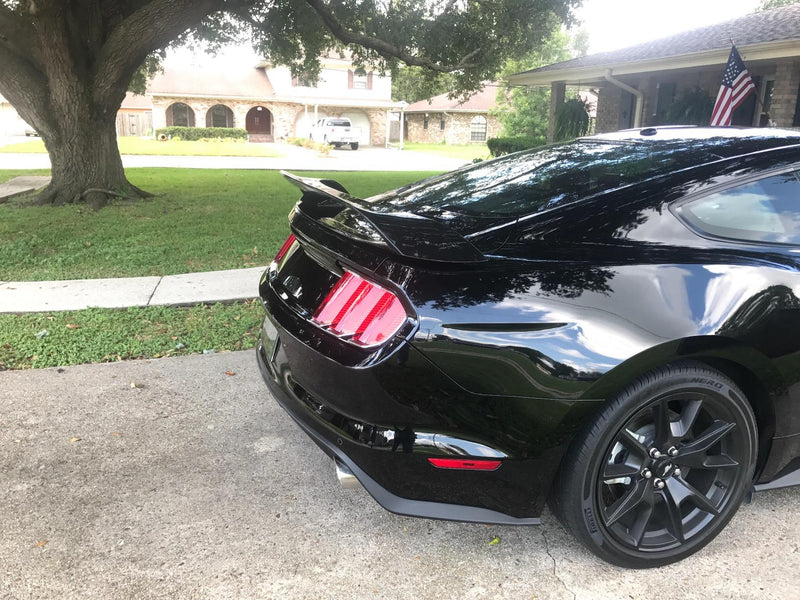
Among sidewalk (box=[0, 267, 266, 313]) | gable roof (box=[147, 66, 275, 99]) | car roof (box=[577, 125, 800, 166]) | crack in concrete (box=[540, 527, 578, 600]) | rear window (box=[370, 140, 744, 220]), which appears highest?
gable roof (box=[147, 66, 275, 99])

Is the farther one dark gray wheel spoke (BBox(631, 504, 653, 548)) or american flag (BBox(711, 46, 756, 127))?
american flag (BBox(711, 46, 756, 127))

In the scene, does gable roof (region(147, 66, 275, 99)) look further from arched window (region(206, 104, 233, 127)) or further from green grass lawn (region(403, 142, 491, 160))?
green grass lawn (region(403, 142, 491, 160))

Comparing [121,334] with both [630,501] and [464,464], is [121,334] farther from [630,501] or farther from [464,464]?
[630,501]

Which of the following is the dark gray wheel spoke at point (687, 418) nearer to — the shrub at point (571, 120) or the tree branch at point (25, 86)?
the tree branch at point (25, 86)

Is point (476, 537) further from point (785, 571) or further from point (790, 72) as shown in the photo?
point (790, 72)

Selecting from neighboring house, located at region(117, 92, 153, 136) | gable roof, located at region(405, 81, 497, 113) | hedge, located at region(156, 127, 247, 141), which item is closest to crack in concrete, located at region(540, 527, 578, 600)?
hedge, located at region(156, 127, 247, 141)

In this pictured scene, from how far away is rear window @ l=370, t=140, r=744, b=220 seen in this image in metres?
2.67

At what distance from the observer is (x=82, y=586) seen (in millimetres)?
2369

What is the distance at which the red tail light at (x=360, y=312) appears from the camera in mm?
2275

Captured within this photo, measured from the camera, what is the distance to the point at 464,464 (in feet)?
7.41

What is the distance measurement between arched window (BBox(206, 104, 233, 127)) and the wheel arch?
43.4 metres

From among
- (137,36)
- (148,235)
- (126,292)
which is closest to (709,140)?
(126,292)

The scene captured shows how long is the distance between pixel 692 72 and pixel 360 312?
56.1ft

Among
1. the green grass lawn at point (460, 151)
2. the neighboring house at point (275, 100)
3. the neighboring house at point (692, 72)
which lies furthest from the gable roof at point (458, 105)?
the neighboring house at point (692, 72)
